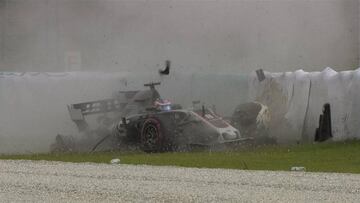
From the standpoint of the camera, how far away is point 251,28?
25594 millimetres

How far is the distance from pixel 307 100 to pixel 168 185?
10989mm

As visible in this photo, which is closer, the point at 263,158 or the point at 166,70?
the point at 263,158

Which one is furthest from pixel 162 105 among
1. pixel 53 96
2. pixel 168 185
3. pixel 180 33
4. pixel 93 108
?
pixel 168 185

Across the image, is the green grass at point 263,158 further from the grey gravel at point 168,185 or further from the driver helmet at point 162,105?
the grey gravel at point 168,185

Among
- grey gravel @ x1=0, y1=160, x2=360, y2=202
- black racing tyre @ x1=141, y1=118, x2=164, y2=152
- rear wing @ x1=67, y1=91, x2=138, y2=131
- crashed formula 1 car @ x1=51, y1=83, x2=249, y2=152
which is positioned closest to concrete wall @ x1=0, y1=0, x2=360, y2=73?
rear wing @ x1=67, y1=91, x2=138, y2=131

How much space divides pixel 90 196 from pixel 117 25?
14.3 meters

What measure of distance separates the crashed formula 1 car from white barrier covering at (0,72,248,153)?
75 cm

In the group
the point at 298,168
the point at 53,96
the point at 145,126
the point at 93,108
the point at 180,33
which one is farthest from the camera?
the point at 180,33

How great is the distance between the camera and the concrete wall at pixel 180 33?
992 inches

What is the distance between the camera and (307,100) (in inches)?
903

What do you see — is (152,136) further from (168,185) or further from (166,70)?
(168,185)

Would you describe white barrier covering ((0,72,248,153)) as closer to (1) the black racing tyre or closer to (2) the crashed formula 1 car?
(2) the crashed formula 1 car

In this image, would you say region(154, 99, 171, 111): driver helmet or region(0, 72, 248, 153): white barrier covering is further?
region(0, 72, 248, 153): white barrier covering

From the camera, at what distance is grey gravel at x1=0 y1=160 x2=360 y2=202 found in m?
11.5
